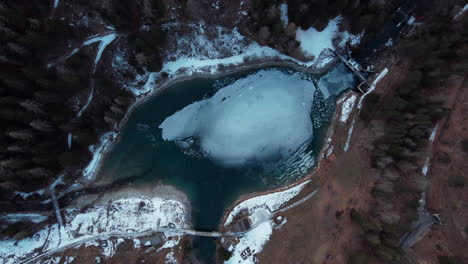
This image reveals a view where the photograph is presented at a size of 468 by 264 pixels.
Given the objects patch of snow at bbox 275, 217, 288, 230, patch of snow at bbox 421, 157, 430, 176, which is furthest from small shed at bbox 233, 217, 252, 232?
patch of snow at bbox 421, 157, 430, 176

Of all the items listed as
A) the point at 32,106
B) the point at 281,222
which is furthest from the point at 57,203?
the point at 281,222

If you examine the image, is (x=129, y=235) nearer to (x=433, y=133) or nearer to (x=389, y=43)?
(x=433, y=133)

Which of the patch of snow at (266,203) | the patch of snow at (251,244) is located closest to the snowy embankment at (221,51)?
the patch of snow at (266,203)

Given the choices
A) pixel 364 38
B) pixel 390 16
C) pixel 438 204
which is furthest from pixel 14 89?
pixel 438 204

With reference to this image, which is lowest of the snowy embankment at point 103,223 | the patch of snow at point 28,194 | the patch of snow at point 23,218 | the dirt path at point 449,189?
the dirt path at point 449,189

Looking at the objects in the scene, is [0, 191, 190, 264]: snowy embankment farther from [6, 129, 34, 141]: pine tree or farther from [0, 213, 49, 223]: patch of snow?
[6, 129, 34, 141]: pine tree

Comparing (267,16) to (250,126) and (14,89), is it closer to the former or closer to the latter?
(250,126)

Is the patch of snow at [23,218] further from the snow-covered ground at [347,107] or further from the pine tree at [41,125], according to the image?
the snow-covered ground at [347,107]
